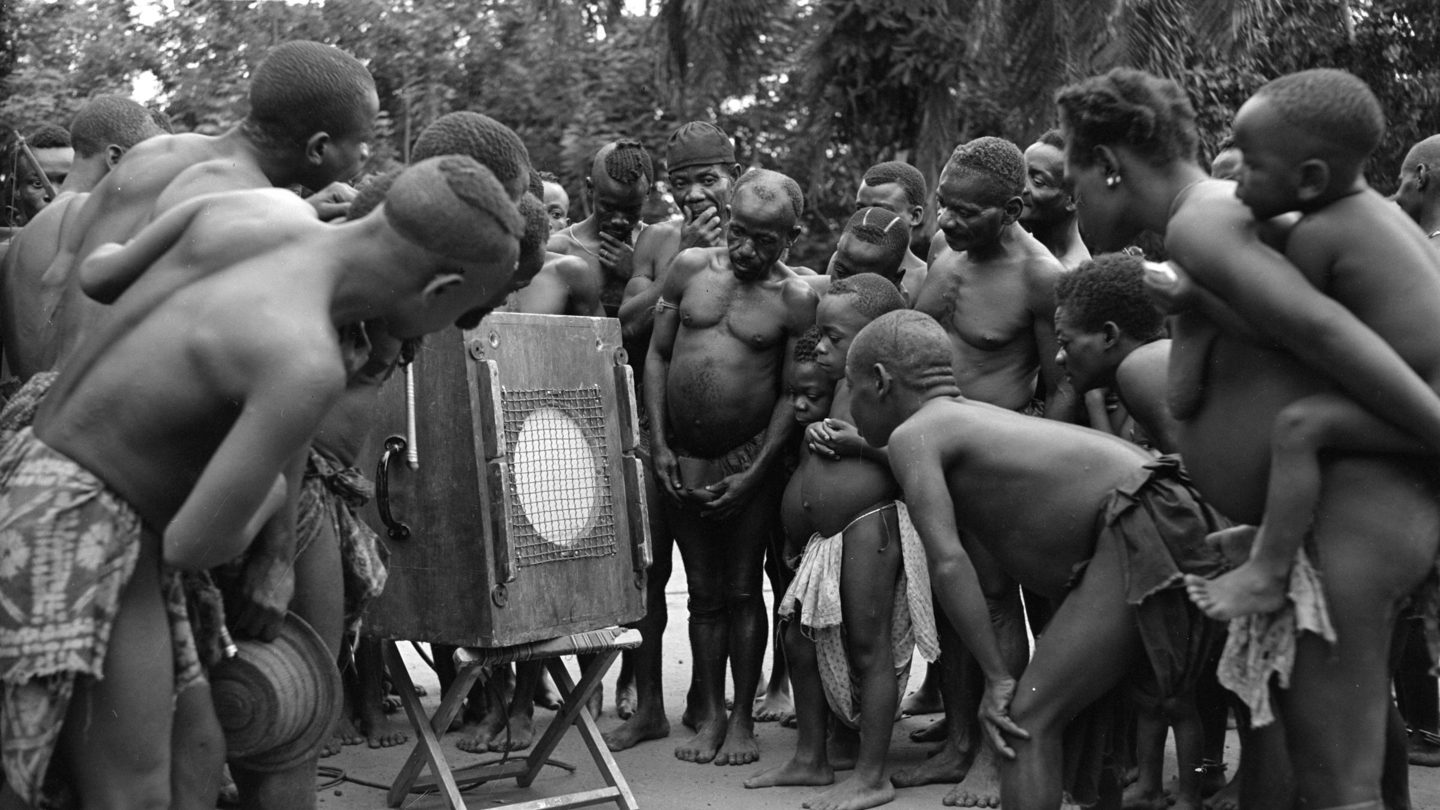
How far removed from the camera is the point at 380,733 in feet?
19.0

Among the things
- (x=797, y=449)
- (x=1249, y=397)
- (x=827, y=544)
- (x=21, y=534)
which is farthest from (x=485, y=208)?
(x=797, y=449)

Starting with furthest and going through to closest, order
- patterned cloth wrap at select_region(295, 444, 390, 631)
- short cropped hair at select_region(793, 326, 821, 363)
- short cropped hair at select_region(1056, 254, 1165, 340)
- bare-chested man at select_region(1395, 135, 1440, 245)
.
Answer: bare-chested man at select_region(1395, 135, 1440, 245)
short cropped hair at select_region(793, 326, 821, 363)
short cropped hair at select_region(1056, 254, 1165, 340)
patterned cloth wrap at select_region(295, 444, 390, 631)

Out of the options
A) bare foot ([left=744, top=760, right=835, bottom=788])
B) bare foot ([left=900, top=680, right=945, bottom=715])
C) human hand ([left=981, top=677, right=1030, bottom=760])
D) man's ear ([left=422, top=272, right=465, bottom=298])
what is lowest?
bare foot ([left=900, top=680, right=945, bottom=715])

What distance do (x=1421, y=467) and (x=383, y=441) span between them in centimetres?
280

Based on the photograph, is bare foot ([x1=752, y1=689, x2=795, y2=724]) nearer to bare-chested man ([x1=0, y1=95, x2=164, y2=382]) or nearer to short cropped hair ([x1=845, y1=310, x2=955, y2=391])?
short cropped hair ([x1=845, y1=310, x2=955, y2=391])

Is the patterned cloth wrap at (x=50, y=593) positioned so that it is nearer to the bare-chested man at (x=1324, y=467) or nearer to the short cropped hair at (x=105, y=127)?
the bare-chested man at (x=1324, y=467)

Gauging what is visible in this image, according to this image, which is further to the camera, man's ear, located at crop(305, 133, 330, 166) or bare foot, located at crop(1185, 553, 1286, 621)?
man's ear, located at crop(305, 133, 330, 166)

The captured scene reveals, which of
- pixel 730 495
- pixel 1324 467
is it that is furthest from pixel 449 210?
pixel 730 495

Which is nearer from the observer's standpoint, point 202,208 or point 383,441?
point 202,208

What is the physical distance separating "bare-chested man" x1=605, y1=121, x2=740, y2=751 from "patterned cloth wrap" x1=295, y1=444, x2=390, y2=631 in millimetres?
1929

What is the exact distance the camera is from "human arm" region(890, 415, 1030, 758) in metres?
3.79

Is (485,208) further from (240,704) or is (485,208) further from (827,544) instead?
Answer: (827,544)

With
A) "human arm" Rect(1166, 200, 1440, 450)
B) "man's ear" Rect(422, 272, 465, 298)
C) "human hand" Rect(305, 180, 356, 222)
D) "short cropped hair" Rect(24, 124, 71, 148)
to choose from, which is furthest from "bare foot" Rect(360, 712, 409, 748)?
"human arm" Rect(1166, 200, 1440, 450)

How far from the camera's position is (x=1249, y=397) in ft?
10.6
